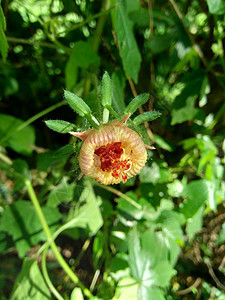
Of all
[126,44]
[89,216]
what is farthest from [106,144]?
[89,216]

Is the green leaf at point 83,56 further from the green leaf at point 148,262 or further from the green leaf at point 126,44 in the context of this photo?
the green leaf at point 148,262

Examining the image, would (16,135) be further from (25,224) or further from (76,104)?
(76,104)

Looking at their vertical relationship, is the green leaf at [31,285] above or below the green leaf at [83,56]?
below

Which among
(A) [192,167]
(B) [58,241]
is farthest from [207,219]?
(B) [58,241]

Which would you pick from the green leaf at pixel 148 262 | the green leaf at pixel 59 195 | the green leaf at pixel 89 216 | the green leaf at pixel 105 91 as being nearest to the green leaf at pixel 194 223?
the green leaf at pixel 148 262

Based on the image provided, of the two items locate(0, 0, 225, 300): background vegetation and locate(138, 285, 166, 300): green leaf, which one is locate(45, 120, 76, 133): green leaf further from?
locate(138, 285, 166, 300): green leaf

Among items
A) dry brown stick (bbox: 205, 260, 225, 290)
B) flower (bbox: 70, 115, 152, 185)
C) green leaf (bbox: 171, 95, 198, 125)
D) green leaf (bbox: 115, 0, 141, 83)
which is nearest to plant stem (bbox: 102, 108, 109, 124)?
flower (bbox: 70, 115, 152, 185)
